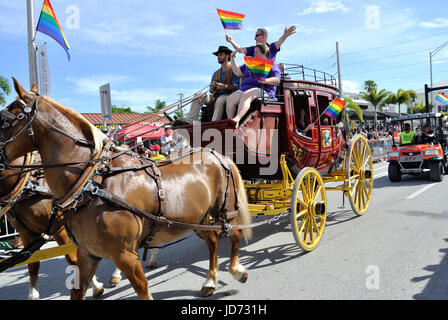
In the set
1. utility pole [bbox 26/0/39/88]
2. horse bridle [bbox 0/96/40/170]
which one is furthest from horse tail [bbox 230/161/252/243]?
utility pole [bbox 26/0/39/88]

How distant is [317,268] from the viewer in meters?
4.26

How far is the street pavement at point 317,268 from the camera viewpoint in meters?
3.66

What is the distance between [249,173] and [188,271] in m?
1.68

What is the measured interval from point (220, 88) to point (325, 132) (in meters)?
2.09

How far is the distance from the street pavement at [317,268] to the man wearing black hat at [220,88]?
2.11 m

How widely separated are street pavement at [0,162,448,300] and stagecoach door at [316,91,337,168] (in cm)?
127

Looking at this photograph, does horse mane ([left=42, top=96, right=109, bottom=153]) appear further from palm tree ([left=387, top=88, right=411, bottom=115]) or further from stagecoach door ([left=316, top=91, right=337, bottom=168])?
palm tree ([left=387, top=88, right=411, bottom=115])

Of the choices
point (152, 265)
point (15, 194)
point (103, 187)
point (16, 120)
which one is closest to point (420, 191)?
point (152, 265)

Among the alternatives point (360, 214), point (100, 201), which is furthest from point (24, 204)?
point (360, 214)

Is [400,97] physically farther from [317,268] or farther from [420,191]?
[317,268]

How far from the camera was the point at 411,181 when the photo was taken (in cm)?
1141

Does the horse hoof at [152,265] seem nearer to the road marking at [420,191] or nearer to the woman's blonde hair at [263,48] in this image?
the woman's blonde hair at [263,48]

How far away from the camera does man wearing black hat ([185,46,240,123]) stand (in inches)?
195
